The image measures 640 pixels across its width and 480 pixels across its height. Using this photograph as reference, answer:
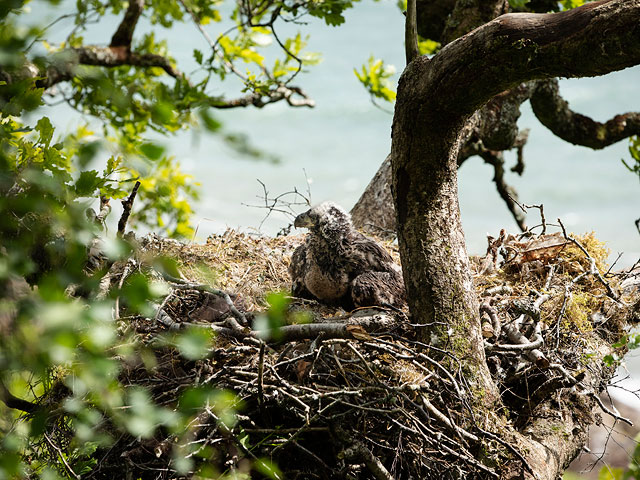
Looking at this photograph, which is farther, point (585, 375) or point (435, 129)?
point (585, 375)

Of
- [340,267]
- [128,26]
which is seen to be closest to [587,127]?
[340,267]

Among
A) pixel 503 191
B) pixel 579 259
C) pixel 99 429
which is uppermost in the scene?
pixel 503 191

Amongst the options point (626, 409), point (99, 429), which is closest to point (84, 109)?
point (99, 429)

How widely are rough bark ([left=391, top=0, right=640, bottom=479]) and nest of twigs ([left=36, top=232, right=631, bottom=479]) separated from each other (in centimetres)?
18

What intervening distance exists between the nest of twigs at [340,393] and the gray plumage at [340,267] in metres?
0.36

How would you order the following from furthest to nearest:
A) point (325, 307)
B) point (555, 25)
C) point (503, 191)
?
point (503, 191), point (325, 307), point (555, 25)

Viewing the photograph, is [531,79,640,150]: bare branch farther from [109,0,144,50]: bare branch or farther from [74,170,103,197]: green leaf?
[74,170,103,197]: green leaf

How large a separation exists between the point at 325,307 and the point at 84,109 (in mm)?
3260

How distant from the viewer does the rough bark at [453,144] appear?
228 centimetres

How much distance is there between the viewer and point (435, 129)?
8.84ft

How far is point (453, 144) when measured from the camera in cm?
276

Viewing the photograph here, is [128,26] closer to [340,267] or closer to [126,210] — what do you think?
[340,267]

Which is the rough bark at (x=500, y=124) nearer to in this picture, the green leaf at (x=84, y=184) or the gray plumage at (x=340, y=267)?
the gray plumage at (x=340, y=267)

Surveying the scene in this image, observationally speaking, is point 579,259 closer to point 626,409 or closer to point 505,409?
point 505,409
